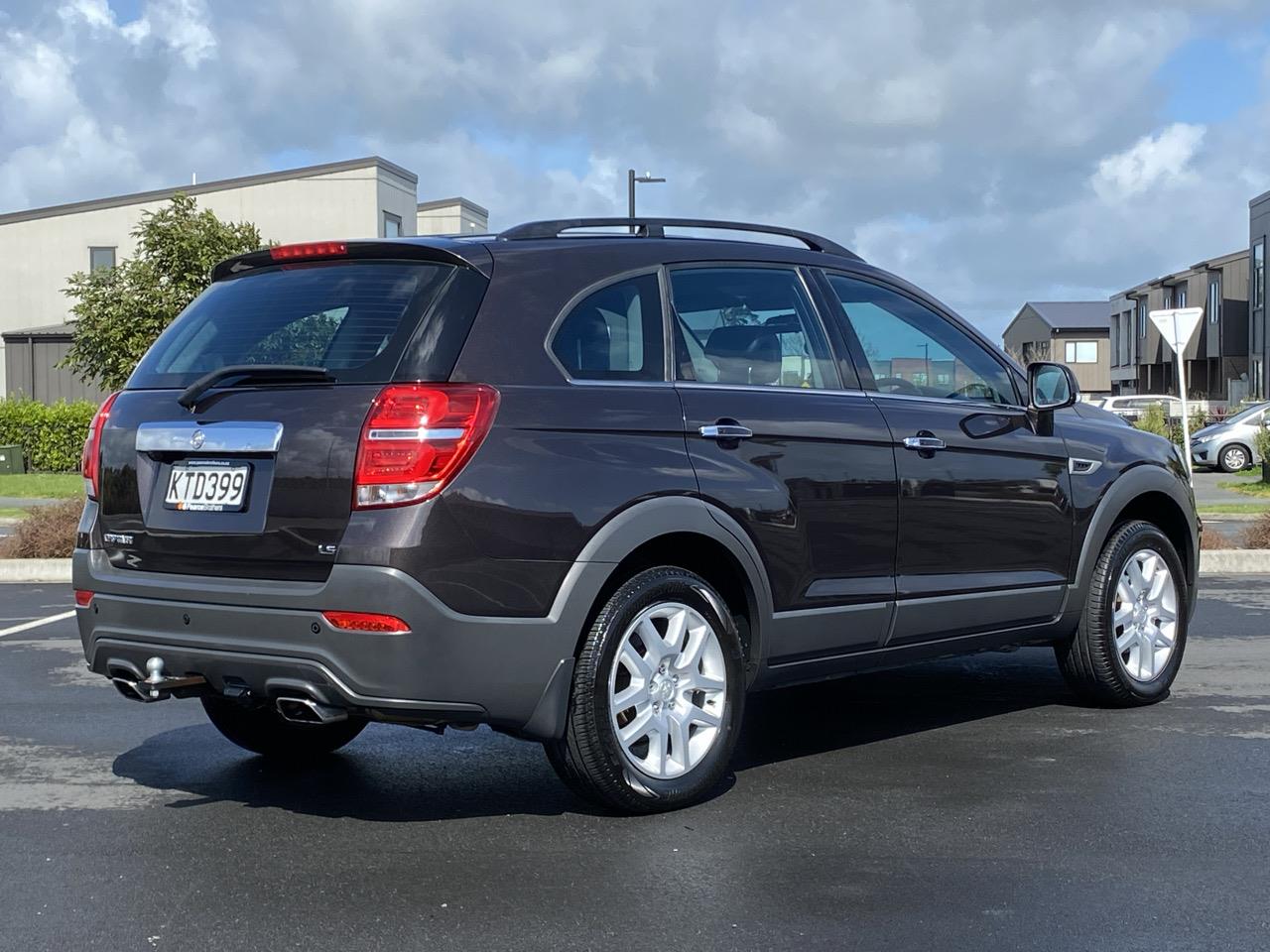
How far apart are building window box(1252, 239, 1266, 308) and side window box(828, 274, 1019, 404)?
53.7 meters

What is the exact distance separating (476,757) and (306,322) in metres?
1.91

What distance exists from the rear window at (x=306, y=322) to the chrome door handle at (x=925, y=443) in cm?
191

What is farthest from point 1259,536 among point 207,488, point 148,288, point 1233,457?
point 148,288

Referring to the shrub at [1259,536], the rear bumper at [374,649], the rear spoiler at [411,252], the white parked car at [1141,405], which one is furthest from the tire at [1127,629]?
the white parked car at [1141,405]

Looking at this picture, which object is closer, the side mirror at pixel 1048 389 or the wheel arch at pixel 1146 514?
the side mirror at pixel 1048 389

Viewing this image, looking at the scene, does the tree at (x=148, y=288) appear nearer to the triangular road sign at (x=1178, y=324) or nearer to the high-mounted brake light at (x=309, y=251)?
the triangular road sign at (x=1178, y=324)

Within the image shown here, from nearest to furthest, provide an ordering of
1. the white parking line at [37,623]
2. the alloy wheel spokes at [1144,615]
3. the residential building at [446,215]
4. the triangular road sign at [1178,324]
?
the alloy wheel spokes at [1144,615] → the white parking line at [37,623] → the triangular road sign at [1178,324] → the residential building at [446,215]

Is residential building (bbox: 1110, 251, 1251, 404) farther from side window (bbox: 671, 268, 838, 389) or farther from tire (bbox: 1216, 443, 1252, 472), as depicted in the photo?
side window (bbox: 671, 268, 838, 389)

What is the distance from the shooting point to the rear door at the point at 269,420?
4855 mm

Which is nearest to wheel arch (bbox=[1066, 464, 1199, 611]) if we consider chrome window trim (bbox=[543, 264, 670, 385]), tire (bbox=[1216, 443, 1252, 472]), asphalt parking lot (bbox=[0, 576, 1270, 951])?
asphalt parking lot (bbox=[0, 576, 1270, 951])

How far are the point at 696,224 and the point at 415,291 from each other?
138cm

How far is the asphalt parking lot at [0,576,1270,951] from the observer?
4.20 meters

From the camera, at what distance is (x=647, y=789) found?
5254 millimetres

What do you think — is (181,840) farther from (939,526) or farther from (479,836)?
(939,526)
